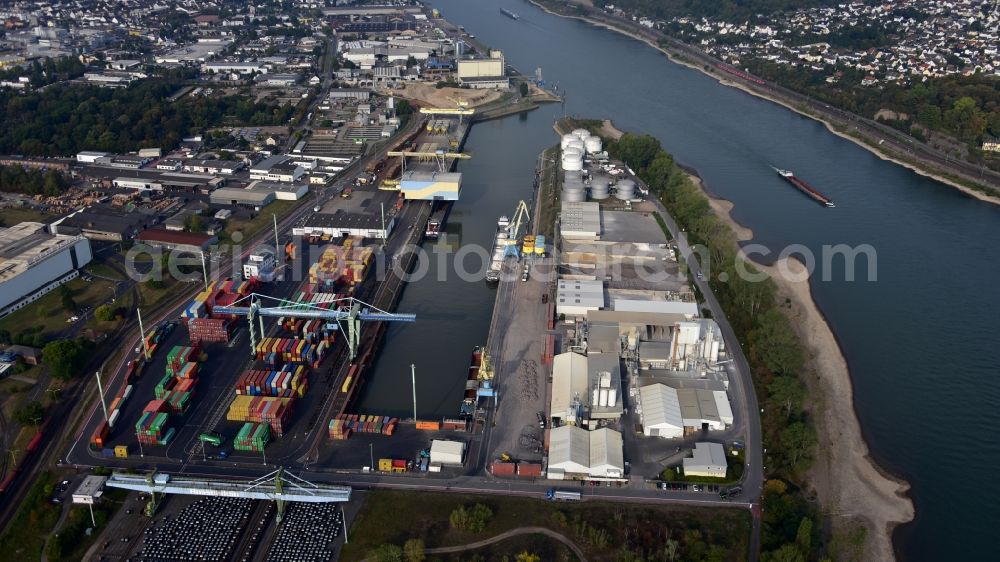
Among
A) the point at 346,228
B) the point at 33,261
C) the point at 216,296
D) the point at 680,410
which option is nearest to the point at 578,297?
the point at 680,410

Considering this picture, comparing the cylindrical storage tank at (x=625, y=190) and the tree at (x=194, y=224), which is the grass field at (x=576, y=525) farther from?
the cylindrical storage tank at (x=625, y=190)

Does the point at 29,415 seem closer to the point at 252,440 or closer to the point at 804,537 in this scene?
the point at 252,440

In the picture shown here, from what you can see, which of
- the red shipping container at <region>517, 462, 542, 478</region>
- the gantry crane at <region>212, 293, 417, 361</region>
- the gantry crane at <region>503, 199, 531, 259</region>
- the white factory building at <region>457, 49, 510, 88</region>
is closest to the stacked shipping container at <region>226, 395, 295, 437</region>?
the gantry crane at <region>212, 293, 417, 361</region>

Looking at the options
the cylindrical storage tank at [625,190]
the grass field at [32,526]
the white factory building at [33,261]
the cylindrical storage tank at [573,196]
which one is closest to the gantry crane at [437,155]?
the cylindrical storage tank at [573,196]

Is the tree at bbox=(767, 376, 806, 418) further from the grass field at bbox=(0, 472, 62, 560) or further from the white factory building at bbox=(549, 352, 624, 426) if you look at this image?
the grass field at bbox=(0, 472, 62, 560)

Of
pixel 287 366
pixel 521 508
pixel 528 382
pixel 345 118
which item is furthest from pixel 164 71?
pixel 521 508
